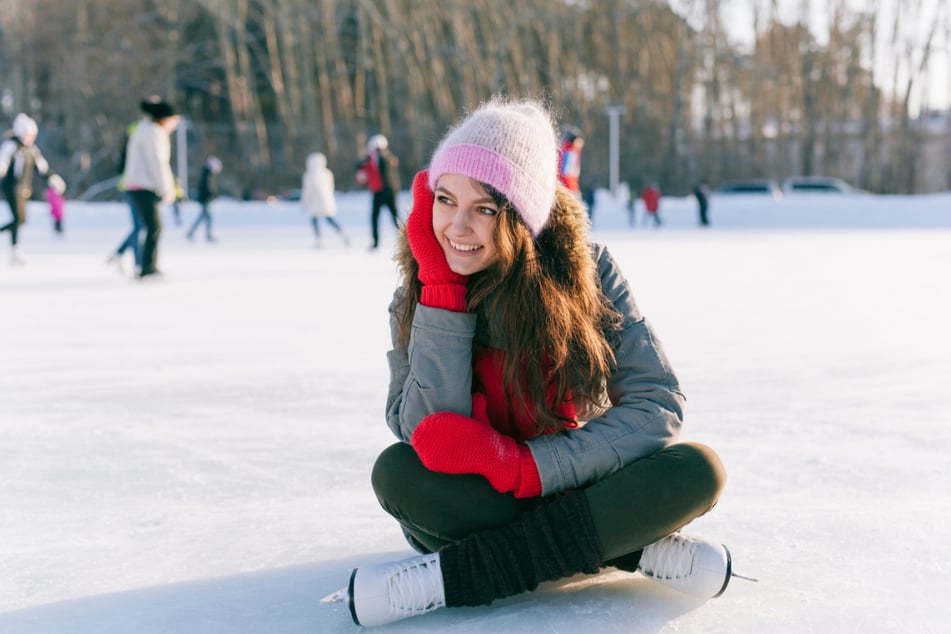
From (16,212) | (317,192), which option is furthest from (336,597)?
(317,192)

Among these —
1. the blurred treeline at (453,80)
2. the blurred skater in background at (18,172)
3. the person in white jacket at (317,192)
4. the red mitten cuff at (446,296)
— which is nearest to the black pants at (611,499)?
the red mitten cuff at (446,296)

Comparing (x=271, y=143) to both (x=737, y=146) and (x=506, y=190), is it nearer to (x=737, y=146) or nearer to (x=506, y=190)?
(x=737, y=146)

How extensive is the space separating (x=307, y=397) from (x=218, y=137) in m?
31.6

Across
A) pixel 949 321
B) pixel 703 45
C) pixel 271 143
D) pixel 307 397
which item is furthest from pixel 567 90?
pixel 307 397

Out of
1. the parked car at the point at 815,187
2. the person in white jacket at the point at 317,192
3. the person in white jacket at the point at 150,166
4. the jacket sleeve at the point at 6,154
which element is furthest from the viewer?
the parked car at the point at 815,187

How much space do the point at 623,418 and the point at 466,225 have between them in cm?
37

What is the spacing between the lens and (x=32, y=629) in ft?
5.14

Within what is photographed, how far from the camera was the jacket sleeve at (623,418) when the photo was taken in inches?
62.9

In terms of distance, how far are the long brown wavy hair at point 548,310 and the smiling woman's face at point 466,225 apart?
2 cm

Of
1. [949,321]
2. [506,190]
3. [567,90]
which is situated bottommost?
[949,321]

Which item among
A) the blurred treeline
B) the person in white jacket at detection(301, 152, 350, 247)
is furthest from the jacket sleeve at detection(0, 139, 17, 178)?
the blurred treeline

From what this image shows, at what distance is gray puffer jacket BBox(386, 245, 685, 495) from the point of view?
1594 mm

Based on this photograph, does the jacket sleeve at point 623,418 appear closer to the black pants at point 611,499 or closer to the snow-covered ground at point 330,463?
the black pants at point 611,499

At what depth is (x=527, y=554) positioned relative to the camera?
5.15ft
